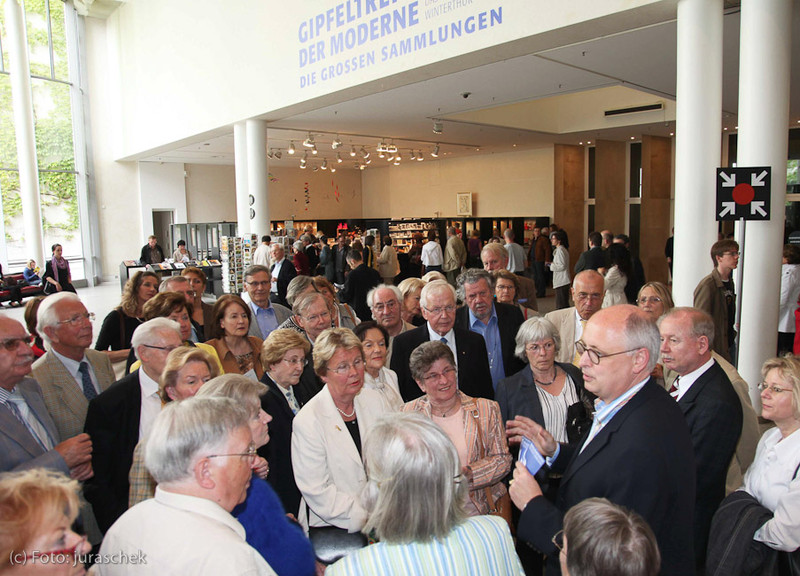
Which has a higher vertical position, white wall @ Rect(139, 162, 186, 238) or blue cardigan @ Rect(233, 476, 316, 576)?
white wall @ Rect(139, 162, 186, 238)

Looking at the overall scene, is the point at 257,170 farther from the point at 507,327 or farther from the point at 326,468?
the point at 326,468

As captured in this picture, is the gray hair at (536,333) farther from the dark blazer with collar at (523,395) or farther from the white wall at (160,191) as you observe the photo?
the white wall at (160,191)

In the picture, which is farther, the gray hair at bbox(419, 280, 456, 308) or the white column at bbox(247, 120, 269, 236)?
the white column at bbox(247, 120, 269, 236)

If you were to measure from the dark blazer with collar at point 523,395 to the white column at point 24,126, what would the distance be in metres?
18.2

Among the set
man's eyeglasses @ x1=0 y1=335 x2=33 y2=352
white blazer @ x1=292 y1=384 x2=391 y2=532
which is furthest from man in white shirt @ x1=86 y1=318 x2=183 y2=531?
white blazer @ x1=292 y1=384 x2=391 y2=532

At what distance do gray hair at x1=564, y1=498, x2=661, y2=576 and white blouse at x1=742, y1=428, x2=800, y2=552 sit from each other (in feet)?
3.82

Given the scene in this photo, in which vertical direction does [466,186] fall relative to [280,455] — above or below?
above

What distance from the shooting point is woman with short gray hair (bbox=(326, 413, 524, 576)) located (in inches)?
59.7

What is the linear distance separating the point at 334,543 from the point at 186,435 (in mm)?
1234

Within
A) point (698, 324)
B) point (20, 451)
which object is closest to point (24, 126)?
point (20, 451)

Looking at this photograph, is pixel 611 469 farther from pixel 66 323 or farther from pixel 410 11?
pixel 410 11

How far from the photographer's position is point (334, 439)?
2662mm

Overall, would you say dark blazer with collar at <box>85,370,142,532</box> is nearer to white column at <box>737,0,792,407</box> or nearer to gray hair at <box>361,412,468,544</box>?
gray hair at <box>361,412,468,544</box>

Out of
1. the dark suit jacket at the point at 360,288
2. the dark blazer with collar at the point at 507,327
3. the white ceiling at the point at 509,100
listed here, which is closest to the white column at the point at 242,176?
the white ceiling at the point at 509,100
